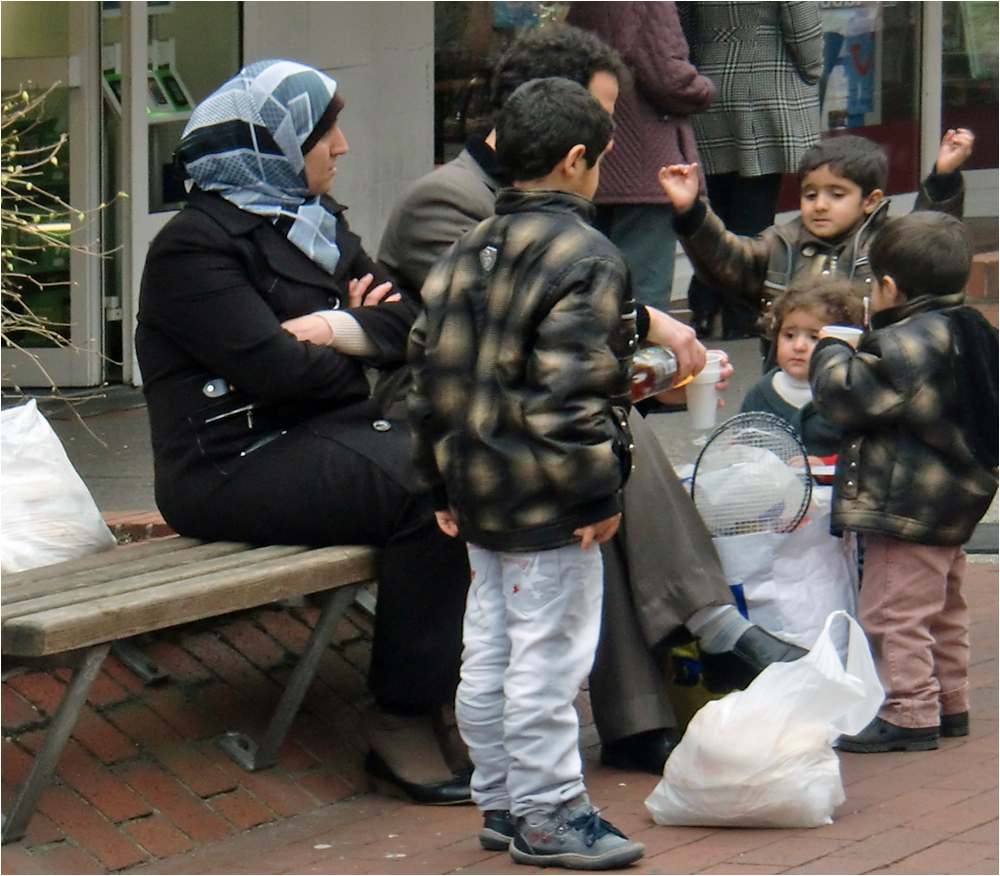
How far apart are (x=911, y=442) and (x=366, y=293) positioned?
1399 millimetres

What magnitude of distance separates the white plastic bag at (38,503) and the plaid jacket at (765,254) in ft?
6.14

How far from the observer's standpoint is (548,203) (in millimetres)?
3619

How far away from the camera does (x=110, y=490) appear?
6.18 meters

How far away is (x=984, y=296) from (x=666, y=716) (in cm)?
669

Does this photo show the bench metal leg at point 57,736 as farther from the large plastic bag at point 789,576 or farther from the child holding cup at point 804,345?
the child holding cup at point 804,345

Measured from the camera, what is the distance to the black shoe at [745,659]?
4145mm

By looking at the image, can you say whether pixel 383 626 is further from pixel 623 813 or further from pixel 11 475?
pixel 11 475

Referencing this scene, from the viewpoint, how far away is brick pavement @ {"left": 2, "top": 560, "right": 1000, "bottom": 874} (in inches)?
145

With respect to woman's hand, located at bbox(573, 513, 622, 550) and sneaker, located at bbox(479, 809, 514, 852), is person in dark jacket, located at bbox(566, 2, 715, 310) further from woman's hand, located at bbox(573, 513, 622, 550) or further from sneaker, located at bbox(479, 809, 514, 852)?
sneaker, located at bbox(479, 809, 514, 852)

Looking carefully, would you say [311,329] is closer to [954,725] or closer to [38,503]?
[38,503]

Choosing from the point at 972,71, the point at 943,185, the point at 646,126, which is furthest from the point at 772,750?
the point at 972,71

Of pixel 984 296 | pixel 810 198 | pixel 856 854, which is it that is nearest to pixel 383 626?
pixel 856 854

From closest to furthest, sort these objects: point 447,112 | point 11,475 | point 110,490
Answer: point 11,475 → point 110,490 → point 447,112

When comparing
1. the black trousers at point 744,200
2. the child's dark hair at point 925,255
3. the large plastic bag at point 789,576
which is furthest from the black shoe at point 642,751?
the black trousers at point 744,200
